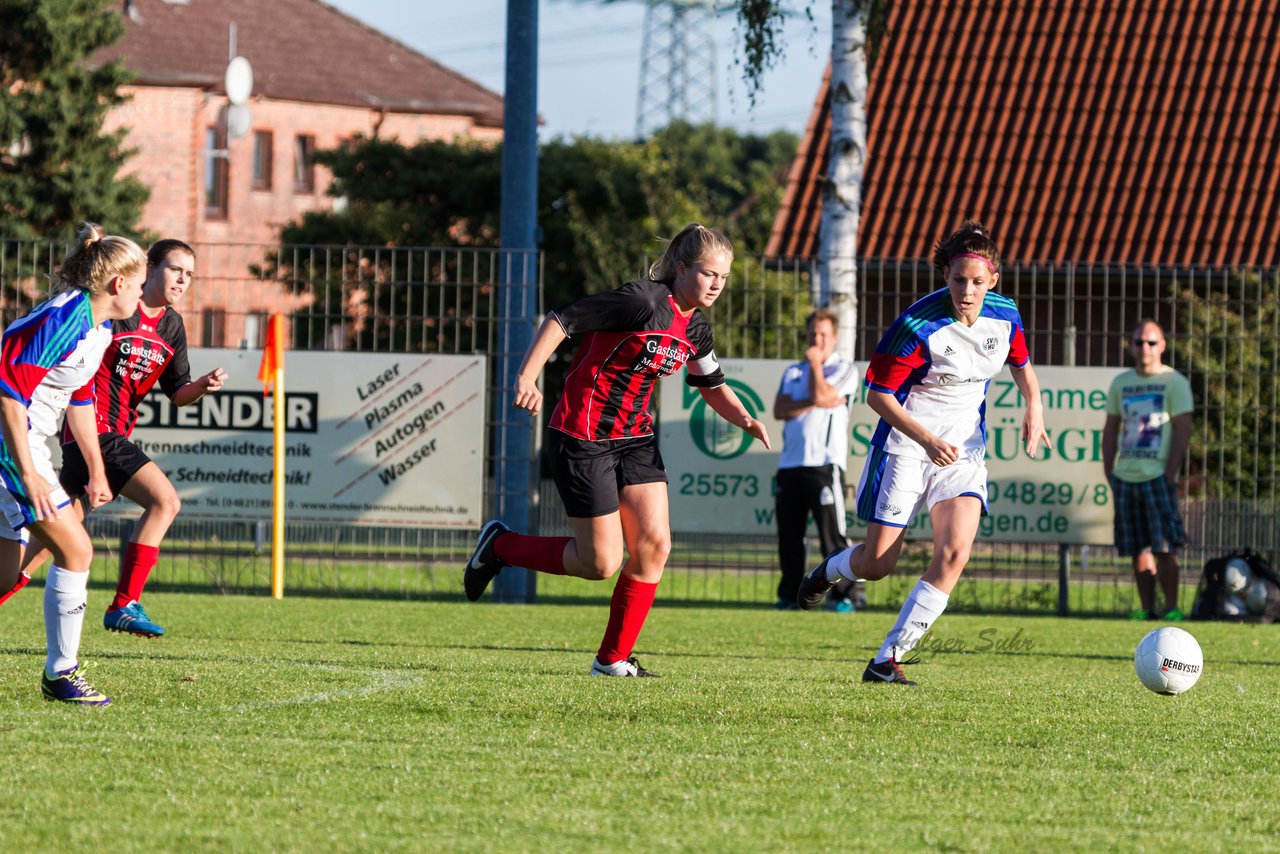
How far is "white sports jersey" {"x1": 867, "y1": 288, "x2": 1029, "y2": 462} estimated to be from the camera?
24.0ft

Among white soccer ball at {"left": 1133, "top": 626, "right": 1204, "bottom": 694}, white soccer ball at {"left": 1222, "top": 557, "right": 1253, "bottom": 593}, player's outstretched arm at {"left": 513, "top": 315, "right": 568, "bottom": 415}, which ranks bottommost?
white soccer ball at {"left": 1222, "top": 557, "right": 1253, "bottom": 593}

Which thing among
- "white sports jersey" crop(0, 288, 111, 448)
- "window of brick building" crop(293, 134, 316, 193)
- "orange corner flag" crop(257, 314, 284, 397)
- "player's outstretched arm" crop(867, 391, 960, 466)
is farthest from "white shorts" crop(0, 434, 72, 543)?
"window of brick building" crop(293, 134, 316, 193)

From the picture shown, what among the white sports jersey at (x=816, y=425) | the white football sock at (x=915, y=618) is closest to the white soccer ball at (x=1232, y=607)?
the white sports jersey at (x=816, y=425)

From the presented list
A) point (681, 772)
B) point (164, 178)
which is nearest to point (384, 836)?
point (681, 772)

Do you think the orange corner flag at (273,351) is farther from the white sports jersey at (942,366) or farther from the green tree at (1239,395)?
the green tree at (1239,395)

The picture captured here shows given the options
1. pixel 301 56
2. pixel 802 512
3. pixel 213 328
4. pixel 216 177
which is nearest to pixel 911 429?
pixel 802 512

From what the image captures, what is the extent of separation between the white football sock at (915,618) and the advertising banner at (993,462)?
5.72 m

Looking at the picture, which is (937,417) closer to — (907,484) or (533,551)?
(907,484)

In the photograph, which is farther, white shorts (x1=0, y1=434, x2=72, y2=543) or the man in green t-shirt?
the man in green t-shirt

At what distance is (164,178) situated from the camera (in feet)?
151

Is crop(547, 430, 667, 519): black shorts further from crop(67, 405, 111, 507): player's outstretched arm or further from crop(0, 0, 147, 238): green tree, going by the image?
crop(0, 0, 147, 238): green tree

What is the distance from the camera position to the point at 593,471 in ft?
23.2

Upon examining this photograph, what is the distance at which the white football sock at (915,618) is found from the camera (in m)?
7.32

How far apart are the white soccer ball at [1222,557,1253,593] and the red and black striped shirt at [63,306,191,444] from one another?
25.5 feet
